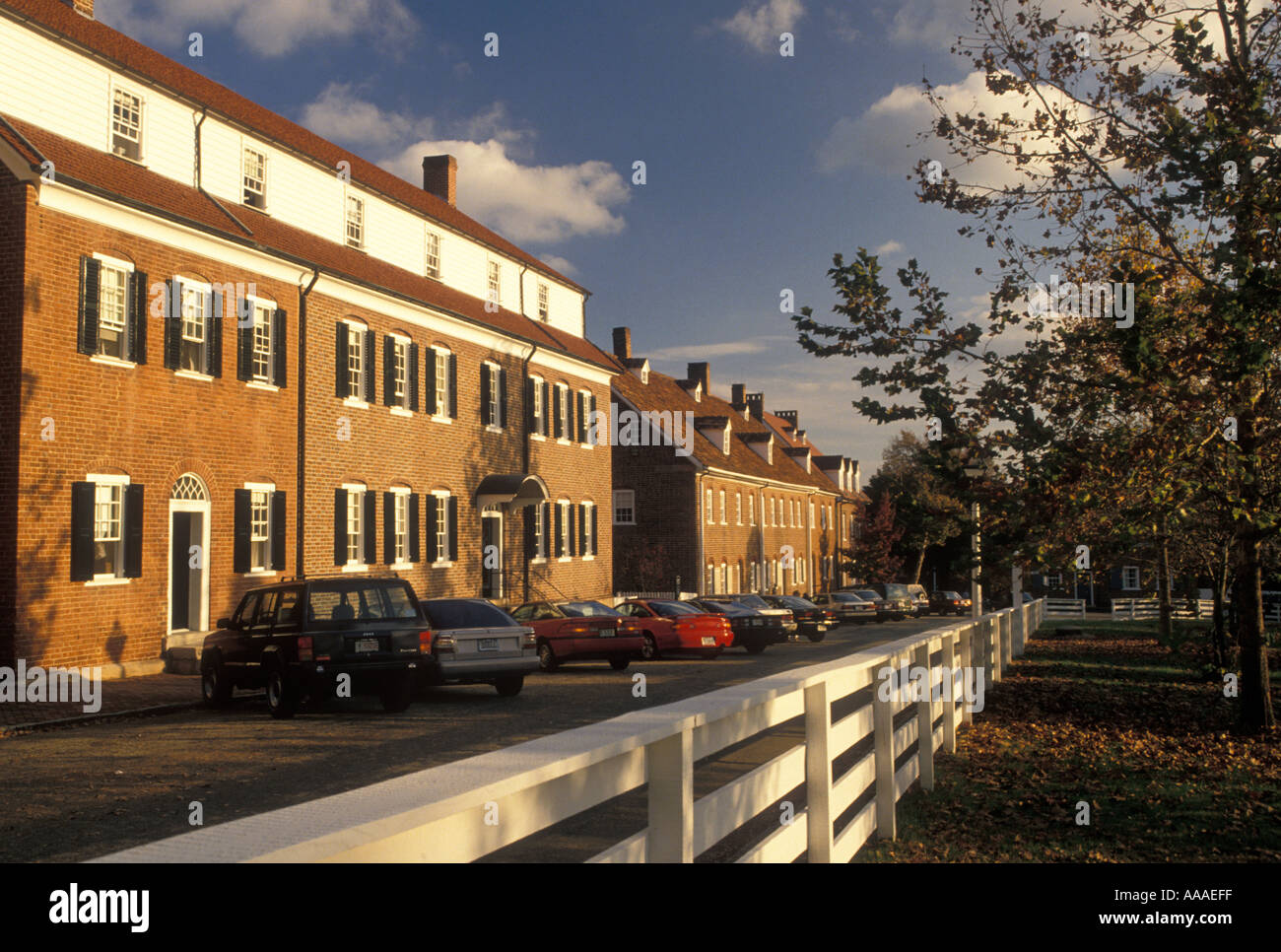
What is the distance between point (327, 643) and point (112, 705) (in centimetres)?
358

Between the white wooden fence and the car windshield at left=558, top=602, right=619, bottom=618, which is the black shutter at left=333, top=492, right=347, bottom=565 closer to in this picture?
the car windshield at left=558, top=602, right=619, bottom=618

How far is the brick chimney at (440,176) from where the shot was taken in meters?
40.8

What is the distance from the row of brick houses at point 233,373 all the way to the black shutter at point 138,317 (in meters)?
0.05

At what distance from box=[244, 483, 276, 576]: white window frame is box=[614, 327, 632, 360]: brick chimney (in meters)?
37.2

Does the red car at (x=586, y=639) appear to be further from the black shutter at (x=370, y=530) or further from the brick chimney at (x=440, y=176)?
the brick chimney at (x=440, y=176)

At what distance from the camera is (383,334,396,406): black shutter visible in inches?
1155

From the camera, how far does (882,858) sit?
22.5 feet

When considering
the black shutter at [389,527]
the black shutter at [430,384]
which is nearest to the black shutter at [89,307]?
the black shutter at [389,527]

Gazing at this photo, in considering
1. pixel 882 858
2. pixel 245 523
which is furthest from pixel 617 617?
pixel 882 858

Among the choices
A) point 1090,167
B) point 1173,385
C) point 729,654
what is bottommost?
point 729,654

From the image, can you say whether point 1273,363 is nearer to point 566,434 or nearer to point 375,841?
point 375,841

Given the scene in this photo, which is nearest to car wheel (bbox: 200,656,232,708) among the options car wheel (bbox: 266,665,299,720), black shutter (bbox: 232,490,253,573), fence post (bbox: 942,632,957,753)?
car wheel (bbox: 266,665,299,720)

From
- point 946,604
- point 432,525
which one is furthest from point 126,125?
point 946,604
